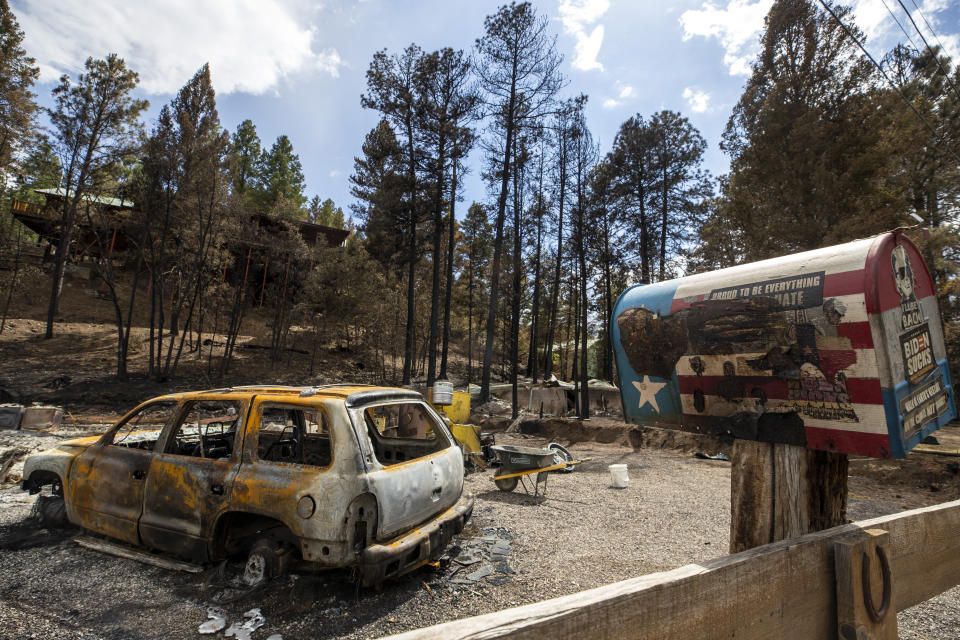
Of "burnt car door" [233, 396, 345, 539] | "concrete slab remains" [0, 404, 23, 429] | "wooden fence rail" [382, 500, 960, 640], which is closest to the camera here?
"wooden fence rail" [382, 500, 960, 640]

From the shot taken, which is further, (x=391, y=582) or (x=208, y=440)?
(x=208, y=440)

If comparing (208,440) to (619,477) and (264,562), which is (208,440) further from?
(619,477)

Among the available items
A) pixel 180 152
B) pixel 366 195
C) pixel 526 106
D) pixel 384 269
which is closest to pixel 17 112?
pixel 180 152

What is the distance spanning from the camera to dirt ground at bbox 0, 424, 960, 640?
3295 millimetres

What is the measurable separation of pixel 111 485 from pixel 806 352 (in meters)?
5.64

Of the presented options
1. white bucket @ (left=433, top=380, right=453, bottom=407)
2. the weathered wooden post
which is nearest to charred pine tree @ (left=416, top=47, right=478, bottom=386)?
white bucket @ (left=433, top=380, right=453, bottom=407)

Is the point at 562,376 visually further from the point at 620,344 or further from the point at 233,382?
the point at 620,344

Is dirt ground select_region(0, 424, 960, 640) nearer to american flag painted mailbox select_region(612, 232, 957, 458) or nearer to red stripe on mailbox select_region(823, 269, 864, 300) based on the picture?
american flag painted mailbox select_region(612, 232, 957, 458)

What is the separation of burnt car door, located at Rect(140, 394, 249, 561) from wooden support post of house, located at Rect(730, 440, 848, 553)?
3710 mm

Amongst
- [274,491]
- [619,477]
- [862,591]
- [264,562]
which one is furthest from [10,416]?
[862,591]

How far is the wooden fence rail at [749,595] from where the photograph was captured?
980 millimetres

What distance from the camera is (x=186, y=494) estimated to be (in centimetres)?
393

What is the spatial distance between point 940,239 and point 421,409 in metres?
19.2

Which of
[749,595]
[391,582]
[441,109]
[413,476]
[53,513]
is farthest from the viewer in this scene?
[441,109]
